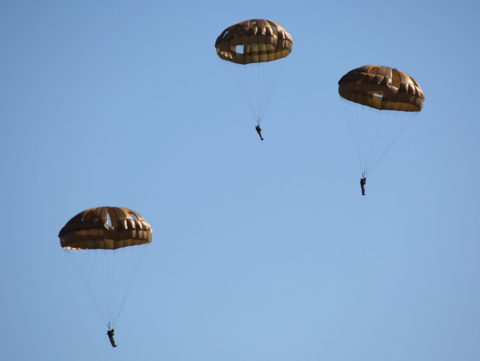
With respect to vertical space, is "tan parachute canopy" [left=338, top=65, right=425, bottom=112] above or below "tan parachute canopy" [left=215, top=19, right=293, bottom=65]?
below

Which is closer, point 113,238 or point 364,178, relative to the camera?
point 113,238

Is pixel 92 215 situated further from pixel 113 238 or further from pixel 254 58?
pixel 254 58

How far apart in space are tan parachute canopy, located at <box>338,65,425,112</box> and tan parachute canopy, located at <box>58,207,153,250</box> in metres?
12.1

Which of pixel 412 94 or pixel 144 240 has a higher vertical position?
pixel 412 94

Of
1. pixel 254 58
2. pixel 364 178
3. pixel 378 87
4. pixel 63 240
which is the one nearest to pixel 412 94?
pixel 378 87

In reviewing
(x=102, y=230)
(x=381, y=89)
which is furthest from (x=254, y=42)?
(x=102, y=230)

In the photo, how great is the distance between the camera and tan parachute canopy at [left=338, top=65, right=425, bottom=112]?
45906 millimetres

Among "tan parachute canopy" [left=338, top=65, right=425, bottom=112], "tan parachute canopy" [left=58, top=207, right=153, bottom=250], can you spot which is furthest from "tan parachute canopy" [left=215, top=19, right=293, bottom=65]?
"tan parachute canopy" [left=58, top=207, right=153, bottom=250]

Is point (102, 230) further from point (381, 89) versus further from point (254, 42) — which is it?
point (381, 89)

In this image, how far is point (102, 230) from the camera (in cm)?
4522

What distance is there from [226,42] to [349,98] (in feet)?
21.7

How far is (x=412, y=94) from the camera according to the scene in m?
46.7

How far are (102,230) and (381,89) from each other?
1473cm

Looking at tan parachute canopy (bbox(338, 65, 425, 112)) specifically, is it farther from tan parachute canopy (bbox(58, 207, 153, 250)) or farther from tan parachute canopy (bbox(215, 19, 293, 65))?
tan parachute canopy (bbox(58, 207, 153, 250))
